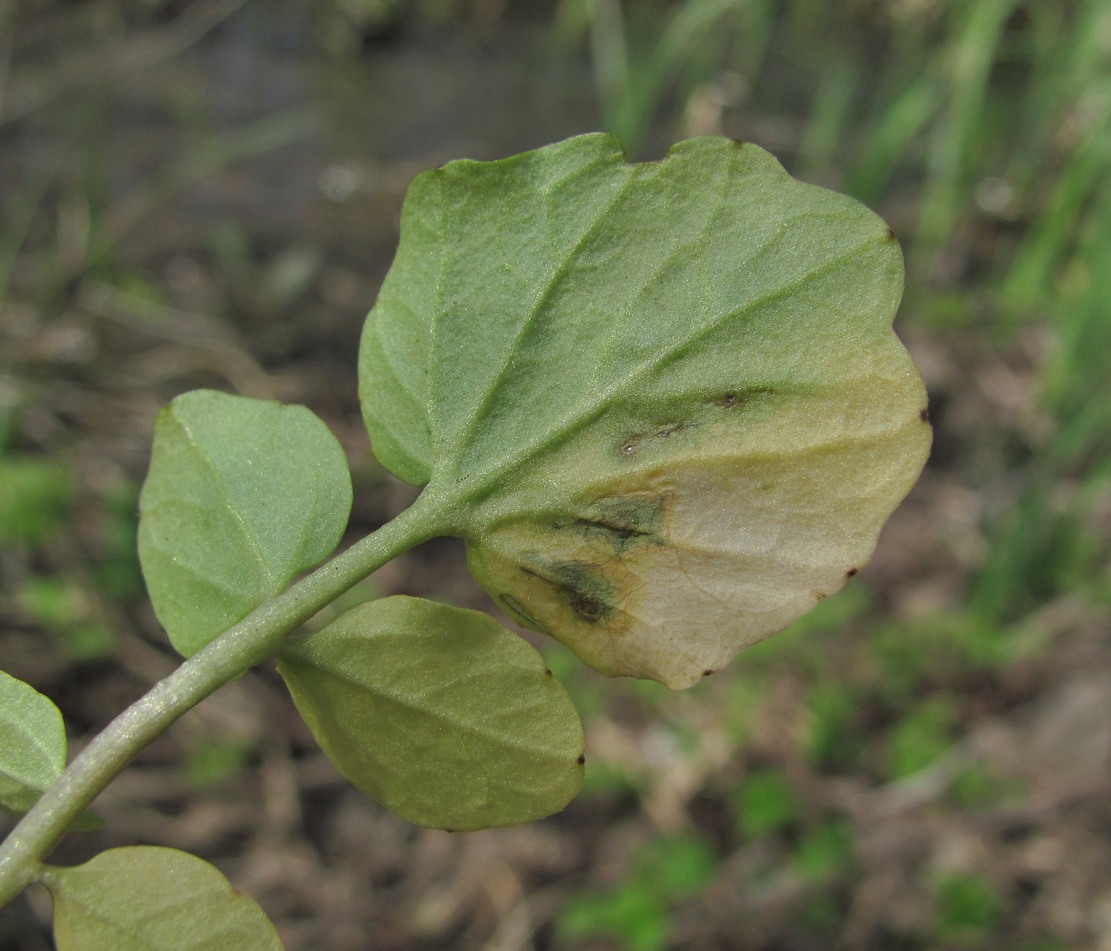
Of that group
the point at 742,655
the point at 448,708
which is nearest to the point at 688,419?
the point at 448,708

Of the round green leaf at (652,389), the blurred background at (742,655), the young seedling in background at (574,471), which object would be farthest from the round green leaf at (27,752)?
the blurred background at (742,655)

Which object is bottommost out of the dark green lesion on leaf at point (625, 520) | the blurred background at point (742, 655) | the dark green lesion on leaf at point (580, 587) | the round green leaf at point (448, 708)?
the blurred background at point (742, 655)

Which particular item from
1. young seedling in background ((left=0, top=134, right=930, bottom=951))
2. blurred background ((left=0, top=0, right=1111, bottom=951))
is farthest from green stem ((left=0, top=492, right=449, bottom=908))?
blurred background ((left=0, top=0, right=1111, bottom=951))

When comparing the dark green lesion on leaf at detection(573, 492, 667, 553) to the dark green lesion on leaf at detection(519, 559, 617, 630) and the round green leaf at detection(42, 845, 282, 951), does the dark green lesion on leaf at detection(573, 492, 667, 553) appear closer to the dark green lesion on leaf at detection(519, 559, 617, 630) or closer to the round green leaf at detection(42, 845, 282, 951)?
the dark green lesion on leaf at detection(519, 559, 617, 630)

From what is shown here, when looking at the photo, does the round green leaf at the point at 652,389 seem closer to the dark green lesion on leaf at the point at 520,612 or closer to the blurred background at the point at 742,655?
the dark green lesion on leaf at the point at 520,612

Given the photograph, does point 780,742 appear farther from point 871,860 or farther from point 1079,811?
point 1079,811

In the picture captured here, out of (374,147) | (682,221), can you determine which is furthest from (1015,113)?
(682,221)

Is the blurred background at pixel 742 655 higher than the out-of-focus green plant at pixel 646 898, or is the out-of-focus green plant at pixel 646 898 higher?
the blurred background at pixel 742 655

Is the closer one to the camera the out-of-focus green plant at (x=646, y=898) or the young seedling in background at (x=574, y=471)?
the young seedling in background at (x=574, y=471)

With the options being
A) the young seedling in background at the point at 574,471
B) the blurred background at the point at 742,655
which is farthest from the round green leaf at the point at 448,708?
the blurred background at the point at 742,655
